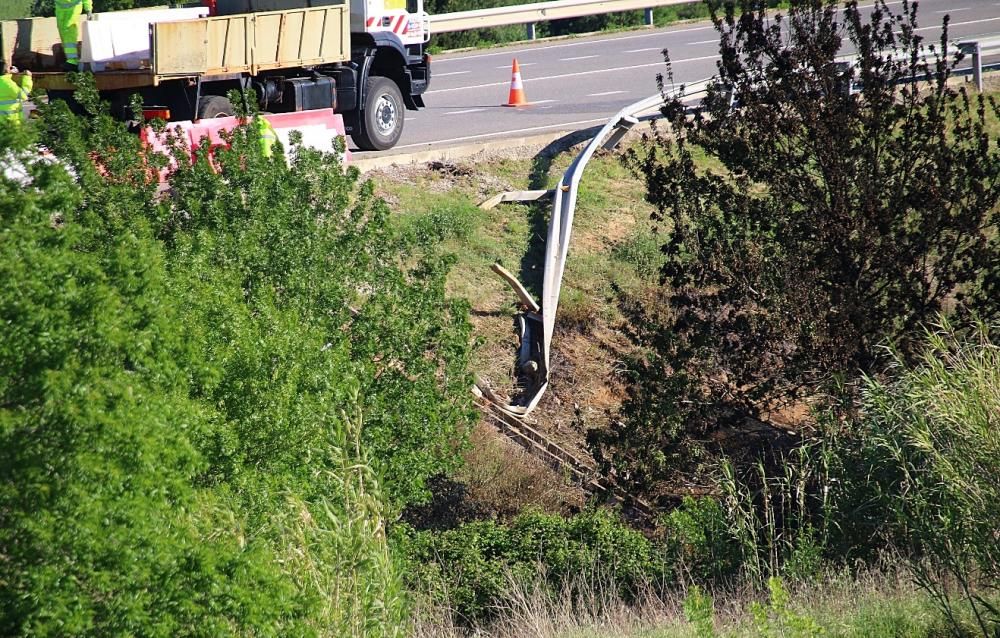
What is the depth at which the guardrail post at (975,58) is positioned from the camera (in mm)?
17703

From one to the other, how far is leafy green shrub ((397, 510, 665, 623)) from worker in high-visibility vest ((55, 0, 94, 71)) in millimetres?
7249

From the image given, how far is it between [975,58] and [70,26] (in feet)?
47.6

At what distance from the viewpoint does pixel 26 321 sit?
187 inches

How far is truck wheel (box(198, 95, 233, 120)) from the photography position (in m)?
12.9

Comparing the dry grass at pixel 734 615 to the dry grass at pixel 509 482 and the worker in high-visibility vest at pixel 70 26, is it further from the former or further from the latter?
the worker in high-visibility vest at pixel 70 26

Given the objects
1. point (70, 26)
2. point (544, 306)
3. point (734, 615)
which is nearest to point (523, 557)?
point (734, 615)

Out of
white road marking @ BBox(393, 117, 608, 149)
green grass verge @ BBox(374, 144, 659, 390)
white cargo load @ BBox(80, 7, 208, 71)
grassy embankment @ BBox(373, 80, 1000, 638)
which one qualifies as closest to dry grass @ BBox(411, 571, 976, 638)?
grassy embankment @ BBox(373, 80, 1000, 638)

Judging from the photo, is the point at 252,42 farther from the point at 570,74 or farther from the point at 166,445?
the point at 570,74

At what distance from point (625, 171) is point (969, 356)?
31.4 ft

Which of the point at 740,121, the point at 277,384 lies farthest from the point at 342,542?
the point at 740,121

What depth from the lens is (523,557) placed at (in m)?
10.1

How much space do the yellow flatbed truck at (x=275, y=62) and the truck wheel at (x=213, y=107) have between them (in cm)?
1

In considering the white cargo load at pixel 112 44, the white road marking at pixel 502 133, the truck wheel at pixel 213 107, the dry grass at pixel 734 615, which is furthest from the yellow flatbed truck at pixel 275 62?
the dry grass at pixel 734 615

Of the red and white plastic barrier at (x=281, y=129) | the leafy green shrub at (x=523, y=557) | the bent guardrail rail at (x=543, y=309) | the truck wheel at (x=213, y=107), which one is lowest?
the leafy green shrub at (x=523, y=557)
